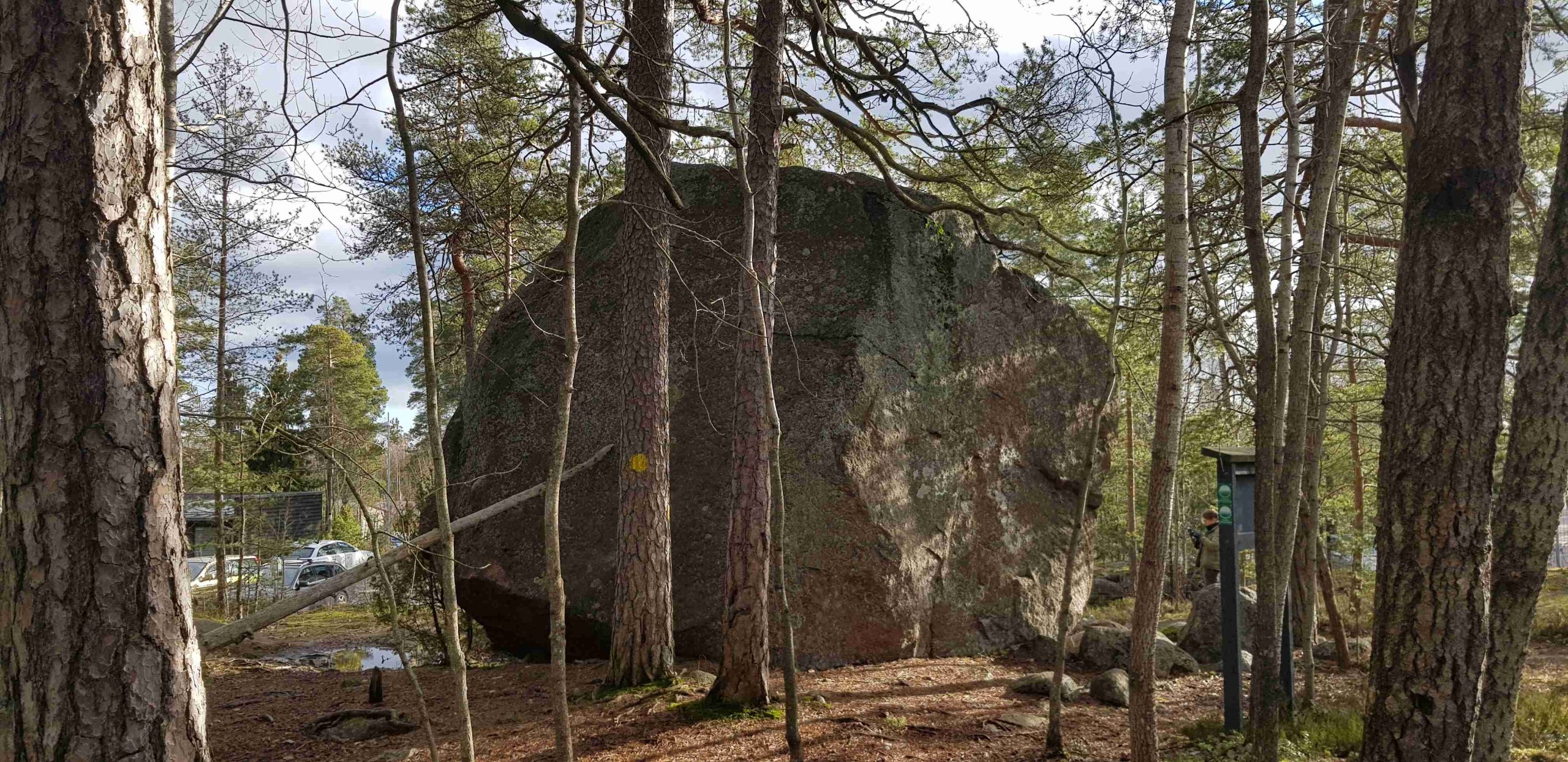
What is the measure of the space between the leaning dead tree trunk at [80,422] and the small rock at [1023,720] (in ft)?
17.0

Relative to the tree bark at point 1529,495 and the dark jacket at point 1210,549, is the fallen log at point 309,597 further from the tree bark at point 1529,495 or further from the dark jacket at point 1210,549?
the dark jacket at point 1210,549

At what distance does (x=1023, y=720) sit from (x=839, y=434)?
279 centimetres

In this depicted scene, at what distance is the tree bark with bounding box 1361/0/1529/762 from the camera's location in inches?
140

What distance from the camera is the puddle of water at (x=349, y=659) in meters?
11.3

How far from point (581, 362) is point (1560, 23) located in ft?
24.9

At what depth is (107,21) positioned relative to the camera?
2.56 m

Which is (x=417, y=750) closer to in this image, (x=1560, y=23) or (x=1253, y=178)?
(x=1253, y=178)

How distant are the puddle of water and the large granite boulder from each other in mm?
4218

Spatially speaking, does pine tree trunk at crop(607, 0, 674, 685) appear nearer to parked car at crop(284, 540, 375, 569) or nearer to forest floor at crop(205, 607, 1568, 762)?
forest floor at crop(205, 607, 1568, 762)

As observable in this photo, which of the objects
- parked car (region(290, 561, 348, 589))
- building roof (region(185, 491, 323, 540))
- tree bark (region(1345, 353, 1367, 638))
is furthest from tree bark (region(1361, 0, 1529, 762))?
parked car (region(290, 561, 348, 589))

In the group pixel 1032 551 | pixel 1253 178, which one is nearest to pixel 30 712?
pixel 1253 178

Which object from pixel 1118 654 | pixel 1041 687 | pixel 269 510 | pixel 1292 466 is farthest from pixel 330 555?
pixel 1292 466

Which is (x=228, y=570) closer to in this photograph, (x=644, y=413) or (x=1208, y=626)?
(x=644, y=413)

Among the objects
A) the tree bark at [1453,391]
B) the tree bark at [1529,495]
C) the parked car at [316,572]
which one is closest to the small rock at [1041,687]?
the tree bark at [1529,495]
